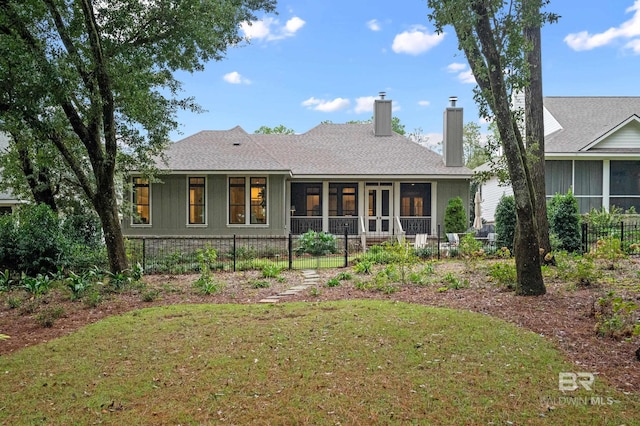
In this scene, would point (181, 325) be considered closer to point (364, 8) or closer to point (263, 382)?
point (263, 382)

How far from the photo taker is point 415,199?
18781 millimetres

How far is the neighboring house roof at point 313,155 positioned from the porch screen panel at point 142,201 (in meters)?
1.42

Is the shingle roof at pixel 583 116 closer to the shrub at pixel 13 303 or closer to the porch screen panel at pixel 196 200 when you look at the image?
the porch screen panel at pixel 196 200

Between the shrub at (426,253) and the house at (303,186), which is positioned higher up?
the house at (303,186)

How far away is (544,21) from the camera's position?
6.76 meters

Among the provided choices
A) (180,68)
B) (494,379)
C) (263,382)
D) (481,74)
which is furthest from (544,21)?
(180,68)

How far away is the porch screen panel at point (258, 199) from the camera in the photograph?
17203 mm

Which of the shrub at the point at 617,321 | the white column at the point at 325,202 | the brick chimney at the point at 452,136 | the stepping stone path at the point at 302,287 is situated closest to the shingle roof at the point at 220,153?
the white column at the point at 325,202

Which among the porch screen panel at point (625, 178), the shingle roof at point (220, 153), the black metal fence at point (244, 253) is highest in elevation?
the shingle roof at point (220, 153)

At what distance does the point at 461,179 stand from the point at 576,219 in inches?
227

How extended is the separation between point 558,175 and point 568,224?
5513 millimetres

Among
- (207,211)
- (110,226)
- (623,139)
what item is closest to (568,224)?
(623,139)

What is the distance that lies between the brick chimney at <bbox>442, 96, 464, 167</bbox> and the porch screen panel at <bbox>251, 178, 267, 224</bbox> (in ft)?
24.8

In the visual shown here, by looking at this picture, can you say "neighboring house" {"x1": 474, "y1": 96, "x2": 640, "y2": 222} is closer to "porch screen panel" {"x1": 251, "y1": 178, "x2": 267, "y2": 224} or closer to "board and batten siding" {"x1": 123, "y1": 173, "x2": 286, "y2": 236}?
"board and batten siding" {"x1": 123, "y1": 173, "x2": 286, "y2": 236}
